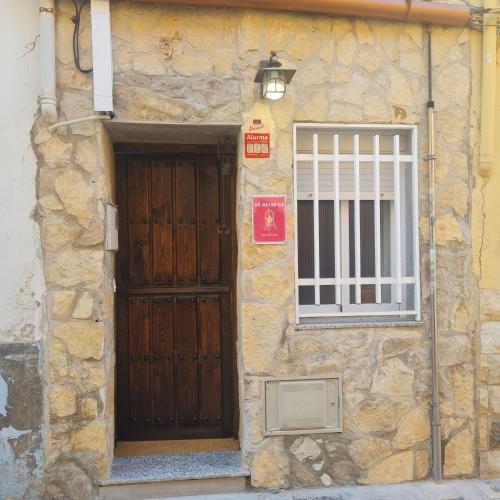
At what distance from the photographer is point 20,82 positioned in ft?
10.4

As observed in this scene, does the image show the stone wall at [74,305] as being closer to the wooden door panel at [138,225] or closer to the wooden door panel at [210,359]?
the wooden door panel at [138,225]

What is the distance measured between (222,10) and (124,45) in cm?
72

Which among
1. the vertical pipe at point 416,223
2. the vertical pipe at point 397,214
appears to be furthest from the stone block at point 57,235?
the vertical pipe at point 416,223

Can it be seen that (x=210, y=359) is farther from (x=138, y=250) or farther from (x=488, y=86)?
(x=488, y=86)

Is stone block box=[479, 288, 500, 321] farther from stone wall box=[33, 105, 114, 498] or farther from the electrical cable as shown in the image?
the electrical cable

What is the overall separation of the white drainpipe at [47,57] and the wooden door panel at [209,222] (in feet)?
4.11

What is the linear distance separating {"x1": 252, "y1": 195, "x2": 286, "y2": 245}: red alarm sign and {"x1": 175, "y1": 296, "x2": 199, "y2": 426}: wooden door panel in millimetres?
938

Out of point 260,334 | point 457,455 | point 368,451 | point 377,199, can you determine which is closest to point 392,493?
point 368,451

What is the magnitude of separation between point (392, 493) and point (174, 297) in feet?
7.07

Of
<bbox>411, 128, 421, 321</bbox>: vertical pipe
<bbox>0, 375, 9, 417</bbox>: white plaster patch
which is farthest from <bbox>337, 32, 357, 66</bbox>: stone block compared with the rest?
<bbox>0, 375, 9, 417</bbox>: white plaster patch

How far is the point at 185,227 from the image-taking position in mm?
3926

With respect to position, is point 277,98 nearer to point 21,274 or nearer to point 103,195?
point 103,195

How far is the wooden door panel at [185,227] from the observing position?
12.9 feet

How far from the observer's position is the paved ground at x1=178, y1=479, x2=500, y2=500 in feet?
10.8
